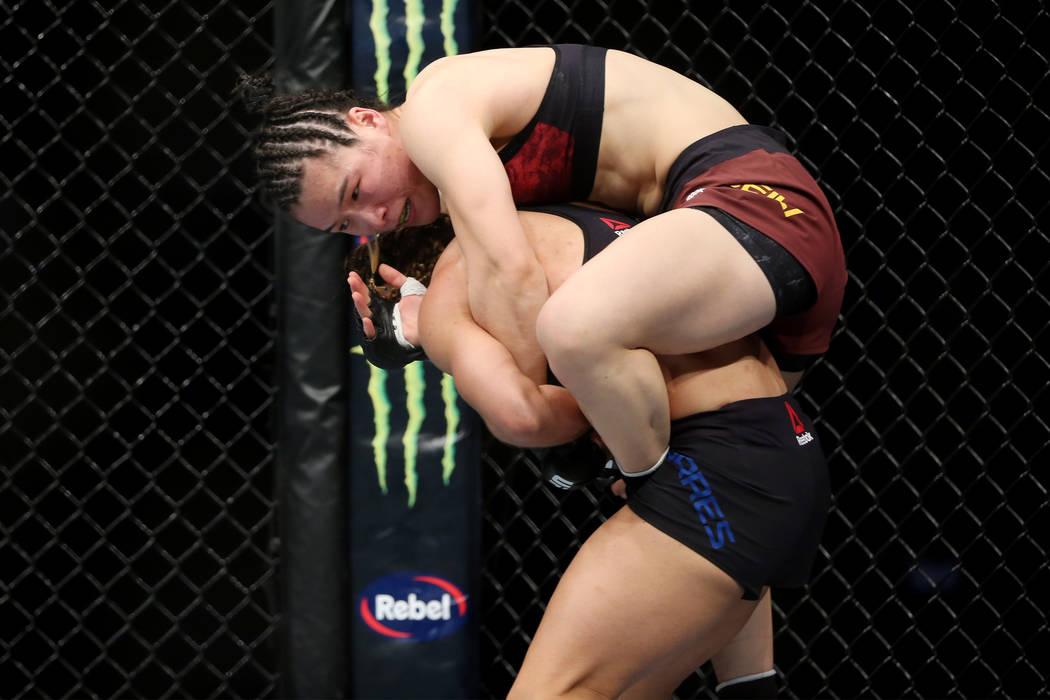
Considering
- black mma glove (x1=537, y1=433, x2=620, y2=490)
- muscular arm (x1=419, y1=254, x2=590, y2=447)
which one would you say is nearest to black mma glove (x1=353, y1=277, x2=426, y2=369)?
muscular arm (x1=419, y1=254, x2=590, y2=447)

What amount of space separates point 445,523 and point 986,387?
1.26 meters

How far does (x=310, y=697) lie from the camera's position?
1692 mm

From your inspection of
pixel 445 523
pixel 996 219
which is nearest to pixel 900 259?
pixel 996 219

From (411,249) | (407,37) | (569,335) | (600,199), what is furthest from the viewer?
(407,37)

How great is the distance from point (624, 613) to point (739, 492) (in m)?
0.16

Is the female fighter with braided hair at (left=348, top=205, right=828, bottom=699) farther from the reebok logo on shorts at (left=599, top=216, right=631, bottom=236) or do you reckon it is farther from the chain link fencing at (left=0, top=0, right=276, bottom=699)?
the chain link fencing at (left=0, top=0, right=276, bottom=699)

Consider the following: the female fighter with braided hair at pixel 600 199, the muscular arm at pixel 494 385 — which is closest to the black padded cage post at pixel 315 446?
the female fighter with braided hair at pixel 600 199

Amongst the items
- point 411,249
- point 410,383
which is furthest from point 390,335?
point 410,383

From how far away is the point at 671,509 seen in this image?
0.95 meters

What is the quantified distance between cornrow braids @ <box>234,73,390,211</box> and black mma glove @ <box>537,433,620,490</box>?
16.2 inches

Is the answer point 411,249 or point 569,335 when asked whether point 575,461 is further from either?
point 411,249

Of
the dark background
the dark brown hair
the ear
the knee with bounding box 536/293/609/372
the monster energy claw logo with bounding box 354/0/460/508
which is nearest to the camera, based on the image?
the knee with bounding box 536/293/609/372

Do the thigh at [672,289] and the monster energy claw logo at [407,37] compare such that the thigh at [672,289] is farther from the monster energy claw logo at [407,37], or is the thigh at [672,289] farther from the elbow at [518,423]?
the monster energy claw logo at [407,37]

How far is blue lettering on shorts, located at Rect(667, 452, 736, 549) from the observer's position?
37.0 inches
